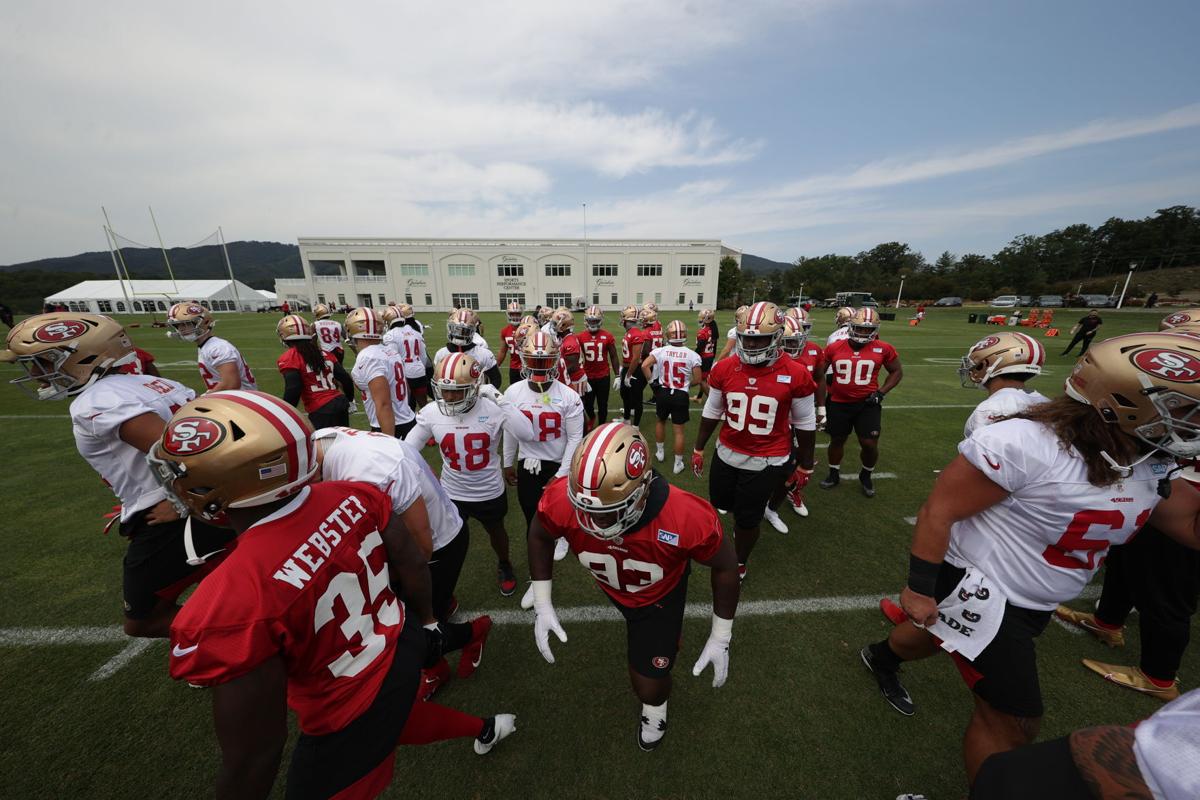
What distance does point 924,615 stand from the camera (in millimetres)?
2330

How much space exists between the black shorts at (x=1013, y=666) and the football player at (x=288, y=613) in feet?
9.88

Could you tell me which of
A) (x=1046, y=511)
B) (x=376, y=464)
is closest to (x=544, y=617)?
(x=376, y=464)

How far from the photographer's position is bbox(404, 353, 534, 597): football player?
3836 millimetres

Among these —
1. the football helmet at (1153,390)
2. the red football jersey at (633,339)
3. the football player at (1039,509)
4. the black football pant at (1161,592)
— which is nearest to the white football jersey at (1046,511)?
the football player at (1039,509)

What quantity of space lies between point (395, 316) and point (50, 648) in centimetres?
802

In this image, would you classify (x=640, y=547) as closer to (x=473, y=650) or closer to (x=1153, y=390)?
(x=473, y=650)

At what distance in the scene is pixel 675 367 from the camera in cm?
712

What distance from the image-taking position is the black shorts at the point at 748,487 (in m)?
4.20

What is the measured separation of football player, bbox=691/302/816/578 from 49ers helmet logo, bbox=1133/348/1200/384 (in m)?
2.27

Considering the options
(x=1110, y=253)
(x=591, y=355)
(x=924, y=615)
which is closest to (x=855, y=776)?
(x=924, y=615)

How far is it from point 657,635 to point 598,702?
3.27 ft

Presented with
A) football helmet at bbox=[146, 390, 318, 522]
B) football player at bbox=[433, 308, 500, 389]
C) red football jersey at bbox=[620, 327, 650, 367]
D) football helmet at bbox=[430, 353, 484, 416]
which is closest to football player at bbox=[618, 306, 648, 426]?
red football jersey at bbox=[620, 327, 650, 367]

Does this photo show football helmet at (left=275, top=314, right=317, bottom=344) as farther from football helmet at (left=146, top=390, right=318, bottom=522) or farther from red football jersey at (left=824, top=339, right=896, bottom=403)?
red football jersey at (left=824, top=339, right=896, bottom=403)

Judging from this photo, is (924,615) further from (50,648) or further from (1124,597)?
(50,648)
